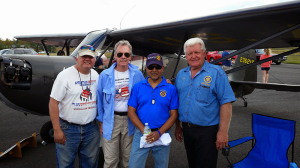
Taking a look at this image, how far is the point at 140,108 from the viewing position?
2.14m

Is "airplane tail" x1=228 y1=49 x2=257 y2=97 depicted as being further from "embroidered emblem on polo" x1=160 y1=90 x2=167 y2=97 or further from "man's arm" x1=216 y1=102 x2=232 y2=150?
"embroidered emblem on polo" x1=160 y1=90 x2=167 y2=97

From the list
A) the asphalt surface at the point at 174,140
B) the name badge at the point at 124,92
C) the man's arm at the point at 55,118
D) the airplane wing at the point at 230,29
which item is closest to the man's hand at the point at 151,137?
the name badge at the point at 124,92

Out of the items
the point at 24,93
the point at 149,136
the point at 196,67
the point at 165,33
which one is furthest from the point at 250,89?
the point at 24,93

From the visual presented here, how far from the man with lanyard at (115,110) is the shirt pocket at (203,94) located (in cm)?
75

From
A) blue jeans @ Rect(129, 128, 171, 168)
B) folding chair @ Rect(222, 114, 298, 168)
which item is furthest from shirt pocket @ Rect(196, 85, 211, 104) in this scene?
folding chair @ Rect(222, 114, 298, 168)

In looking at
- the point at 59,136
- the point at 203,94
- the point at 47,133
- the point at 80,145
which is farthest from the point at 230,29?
the point at 47,133

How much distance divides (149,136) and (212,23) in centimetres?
207

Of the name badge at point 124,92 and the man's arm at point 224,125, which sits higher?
the name badge at point 124,92

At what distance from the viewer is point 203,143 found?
6.98 ft

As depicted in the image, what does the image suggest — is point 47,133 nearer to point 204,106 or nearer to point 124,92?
point 124,92

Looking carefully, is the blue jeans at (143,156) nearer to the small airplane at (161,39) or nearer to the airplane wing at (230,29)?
the small airplane at (161,39)

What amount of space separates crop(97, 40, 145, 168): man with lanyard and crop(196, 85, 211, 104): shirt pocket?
2.45ft

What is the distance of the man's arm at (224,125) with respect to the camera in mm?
2031

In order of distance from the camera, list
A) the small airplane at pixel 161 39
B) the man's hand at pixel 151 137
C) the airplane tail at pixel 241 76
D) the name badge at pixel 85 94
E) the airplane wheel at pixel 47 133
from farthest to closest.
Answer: the airplane tail at pixel 241 76, the airplane wheel at pixel 47 133, the small airplane at pixel 161 39, the name badge at pixel 85 94, the man's hand at pixel 151 137
